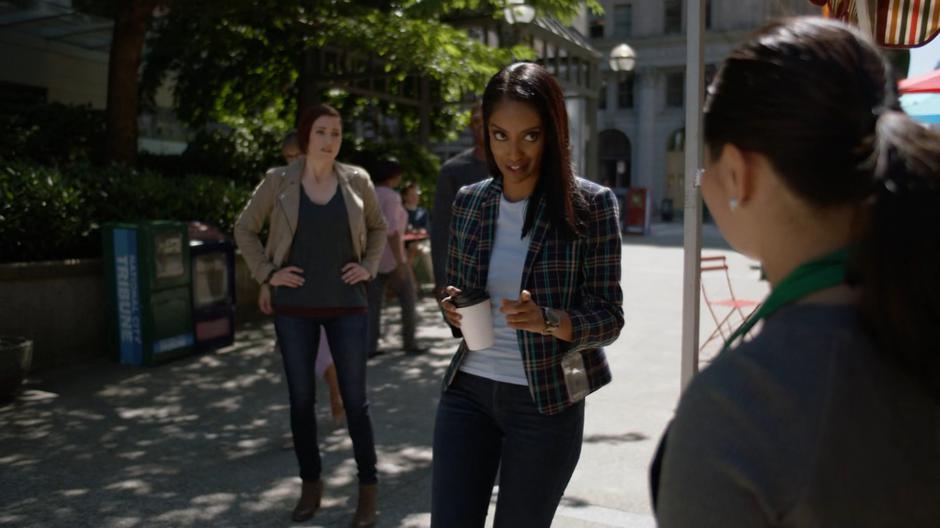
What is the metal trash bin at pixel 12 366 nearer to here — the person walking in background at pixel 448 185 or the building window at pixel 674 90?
the person walking in background at pixel 448 185

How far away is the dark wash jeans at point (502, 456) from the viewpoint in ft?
7.62

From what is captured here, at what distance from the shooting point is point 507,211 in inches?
101

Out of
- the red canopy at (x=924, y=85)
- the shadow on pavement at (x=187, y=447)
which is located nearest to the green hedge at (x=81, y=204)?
the shadow on pavement at (x=187, y=447)

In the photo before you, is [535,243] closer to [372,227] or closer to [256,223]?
Answer: [372,227]

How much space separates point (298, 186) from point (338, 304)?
58 cm

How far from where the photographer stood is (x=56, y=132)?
11375mm

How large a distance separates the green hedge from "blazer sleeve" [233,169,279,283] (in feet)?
13.4

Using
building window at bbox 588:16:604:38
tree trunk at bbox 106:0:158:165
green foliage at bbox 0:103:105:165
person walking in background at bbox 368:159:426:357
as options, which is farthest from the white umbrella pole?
building window at bbox 588:16:604:38

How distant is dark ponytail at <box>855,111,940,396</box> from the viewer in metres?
0.89

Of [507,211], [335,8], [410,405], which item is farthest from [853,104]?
[335,8]

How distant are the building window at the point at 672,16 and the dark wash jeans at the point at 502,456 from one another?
4496 cm

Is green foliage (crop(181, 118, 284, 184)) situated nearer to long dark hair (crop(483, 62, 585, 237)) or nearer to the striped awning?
the striped awning

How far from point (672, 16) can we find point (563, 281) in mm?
45413

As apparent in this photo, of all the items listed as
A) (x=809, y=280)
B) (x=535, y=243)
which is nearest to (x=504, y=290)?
(x=535, y=243)
